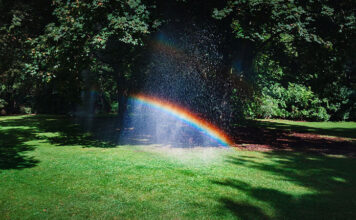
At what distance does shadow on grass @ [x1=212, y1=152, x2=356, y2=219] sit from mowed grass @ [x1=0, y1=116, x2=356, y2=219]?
0.01 meters

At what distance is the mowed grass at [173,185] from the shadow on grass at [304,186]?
1 cm

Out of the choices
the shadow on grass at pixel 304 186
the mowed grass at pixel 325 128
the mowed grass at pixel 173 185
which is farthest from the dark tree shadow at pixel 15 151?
the mowed grass at pixel 325 128

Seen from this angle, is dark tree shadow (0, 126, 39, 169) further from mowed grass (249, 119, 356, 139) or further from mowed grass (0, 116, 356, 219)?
mowed grass (249, 119, 356, 139)

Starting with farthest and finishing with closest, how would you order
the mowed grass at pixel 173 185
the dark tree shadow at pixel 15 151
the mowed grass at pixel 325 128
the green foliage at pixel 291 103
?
the green foliage at pixel 291 103, the mowed grass at pixel 325 128, the dark tree shadow at pixel 15 151, the mowed grass at pixel 173 185

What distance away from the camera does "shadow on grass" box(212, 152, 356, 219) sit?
13.3 ft

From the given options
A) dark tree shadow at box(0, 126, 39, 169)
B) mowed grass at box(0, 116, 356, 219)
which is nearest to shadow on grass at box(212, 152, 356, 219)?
mowed grass at box(0, 116, 356, 219)

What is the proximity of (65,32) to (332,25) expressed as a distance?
29.7ft

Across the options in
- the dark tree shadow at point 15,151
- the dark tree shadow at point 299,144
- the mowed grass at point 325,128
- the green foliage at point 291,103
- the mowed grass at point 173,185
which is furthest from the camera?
the green foliage at point 291,103

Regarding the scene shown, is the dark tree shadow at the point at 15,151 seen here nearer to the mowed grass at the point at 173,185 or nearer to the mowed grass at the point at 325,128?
the mowed grass at the point at 173,185

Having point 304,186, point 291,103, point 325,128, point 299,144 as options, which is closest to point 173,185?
point 304,186

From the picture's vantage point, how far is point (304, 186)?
530cm

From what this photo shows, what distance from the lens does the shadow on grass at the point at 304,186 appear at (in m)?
4.05

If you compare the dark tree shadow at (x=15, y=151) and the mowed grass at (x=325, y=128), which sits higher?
the mowed grass at (x=325, y=128)

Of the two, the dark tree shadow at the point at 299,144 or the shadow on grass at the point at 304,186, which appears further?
the dark tree shadow at the point at 299,144
